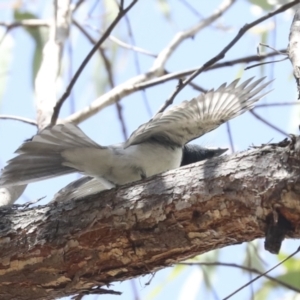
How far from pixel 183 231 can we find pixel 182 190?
0.06 meters

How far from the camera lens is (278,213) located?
86 centimetres

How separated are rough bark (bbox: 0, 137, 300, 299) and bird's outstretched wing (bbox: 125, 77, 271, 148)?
274mm

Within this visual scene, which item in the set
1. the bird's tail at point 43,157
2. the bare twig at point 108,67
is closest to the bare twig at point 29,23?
the bare twig at point 108,67

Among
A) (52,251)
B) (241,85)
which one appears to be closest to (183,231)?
(52,251)

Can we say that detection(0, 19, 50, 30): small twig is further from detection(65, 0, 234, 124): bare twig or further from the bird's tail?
the bird's tail

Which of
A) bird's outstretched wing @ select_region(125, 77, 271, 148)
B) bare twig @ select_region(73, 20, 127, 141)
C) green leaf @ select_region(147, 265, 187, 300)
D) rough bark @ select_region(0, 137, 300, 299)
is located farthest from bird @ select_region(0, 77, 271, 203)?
green leaf @ select_region(147, 265, 187, 300)

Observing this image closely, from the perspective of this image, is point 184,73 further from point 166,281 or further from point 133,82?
point 166,281

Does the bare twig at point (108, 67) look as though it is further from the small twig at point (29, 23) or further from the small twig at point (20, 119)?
the small twig at point (20, 119)

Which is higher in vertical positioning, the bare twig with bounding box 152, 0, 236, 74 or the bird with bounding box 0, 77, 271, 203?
the bare twig with bounding box 152, 0, 236, 74

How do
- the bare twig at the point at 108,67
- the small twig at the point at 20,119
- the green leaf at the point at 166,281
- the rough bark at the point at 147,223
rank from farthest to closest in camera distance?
the green leaf at the point at 166,281
the bare twig at the point at 108,67
the small twig at the point at 20,119
the rough bark at the point at 147,223

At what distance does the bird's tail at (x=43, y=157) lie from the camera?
4.11 ft

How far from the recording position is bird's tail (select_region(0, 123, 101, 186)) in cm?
125

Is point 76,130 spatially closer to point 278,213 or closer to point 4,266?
point 4,266

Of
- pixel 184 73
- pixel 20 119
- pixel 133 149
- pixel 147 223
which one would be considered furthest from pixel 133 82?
pixel 147 223
